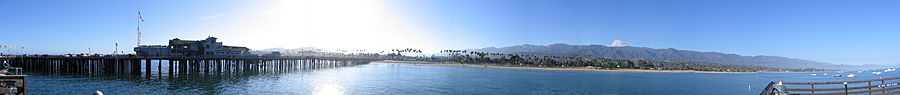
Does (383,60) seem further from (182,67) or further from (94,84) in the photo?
(94,84)

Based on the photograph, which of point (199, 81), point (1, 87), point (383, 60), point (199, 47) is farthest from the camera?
point (383, 60)

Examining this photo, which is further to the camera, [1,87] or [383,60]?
[383,60]

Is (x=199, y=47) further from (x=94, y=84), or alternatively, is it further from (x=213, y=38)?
(x=94, y=84)

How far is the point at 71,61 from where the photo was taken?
198ft

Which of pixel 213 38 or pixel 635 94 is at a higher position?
pixel 213 38

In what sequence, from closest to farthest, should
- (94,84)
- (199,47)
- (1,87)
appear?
(1,87), (94,84), (199,47)

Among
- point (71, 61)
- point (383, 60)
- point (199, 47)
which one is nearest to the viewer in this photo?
point (71, 61)

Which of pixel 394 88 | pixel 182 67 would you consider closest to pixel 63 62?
pixel 182 67

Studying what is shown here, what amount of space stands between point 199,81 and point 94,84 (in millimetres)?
7882

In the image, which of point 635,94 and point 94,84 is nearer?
point 94,84

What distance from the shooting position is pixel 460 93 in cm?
4312

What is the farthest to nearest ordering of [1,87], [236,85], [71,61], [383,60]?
[383,60] → [71,61] → [236,85] → [1,87]

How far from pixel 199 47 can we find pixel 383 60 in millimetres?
103648

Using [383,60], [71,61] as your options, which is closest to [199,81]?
[71,61]
